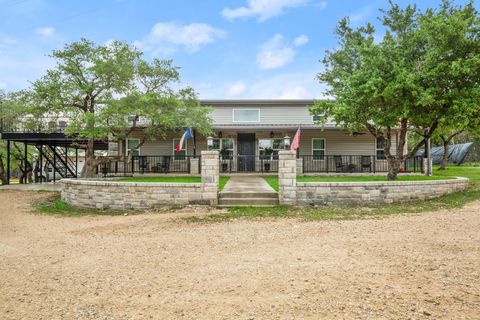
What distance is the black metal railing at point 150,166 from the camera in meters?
17.6

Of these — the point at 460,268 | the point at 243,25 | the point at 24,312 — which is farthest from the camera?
the point at 243,25

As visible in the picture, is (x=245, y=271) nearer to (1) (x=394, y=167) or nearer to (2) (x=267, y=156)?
(1) (x=394, y=167)

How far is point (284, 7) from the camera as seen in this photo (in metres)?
13.6

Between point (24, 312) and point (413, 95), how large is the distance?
11.5 metres

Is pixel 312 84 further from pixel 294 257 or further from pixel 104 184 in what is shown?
pixel 294 257

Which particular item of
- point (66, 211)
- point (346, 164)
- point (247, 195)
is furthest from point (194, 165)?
point (346, 164)

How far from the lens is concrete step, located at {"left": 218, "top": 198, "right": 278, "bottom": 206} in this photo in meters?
9.38

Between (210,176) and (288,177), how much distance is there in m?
2.37

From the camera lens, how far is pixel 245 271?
4.17 m

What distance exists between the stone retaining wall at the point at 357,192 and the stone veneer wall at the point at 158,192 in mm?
2749

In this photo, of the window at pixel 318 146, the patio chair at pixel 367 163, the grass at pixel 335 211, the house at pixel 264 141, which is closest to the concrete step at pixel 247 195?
the grass at pixel 335 211

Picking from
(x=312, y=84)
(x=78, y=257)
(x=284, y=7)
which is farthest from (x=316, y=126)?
(x=78, y=257)

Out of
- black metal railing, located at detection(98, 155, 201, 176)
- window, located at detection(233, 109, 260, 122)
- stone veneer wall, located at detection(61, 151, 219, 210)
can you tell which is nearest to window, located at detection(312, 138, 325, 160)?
window, located at detection(233, 109, 260, 122)

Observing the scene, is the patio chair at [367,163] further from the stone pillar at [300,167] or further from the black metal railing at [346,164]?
the stone pillar at [300,167]
